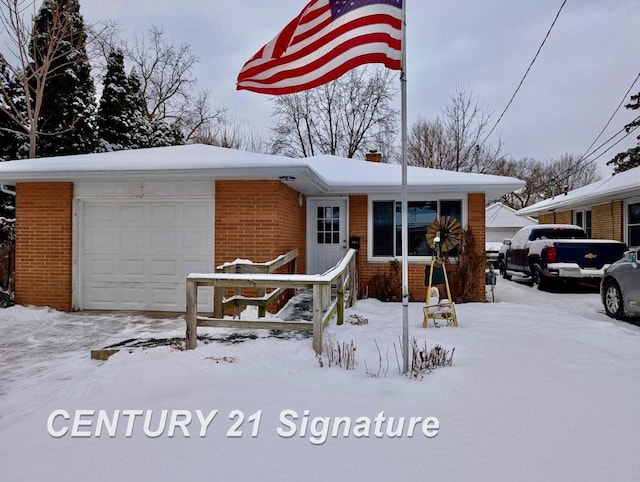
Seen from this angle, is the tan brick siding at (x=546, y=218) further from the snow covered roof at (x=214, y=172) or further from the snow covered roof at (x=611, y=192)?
the snow covered roof at (x=214, y=172)

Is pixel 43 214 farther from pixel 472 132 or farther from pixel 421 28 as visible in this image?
pixel 472 132

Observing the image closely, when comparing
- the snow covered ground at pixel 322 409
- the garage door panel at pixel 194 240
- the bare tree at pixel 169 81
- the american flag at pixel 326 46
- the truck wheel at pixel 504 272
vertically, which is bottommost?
the snow covered ground at pixel 322 409

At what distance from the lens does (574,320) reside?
24.0 ft

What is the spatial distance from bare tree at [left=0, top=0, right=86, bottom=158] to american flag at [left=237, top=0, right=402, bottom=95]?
44.5 feet

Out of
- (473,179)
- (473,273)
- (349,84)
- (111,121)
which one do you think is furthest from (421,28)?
(349,84)

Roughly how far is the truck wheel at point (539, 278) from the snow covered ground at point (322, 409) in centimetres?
648

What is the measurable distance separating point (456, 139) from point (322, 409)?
25.5 m

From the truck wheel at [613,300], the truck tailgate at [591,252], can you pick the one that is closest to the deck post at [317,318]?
the truck wheel at [613,300]

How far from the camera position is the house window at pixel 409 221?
1005 centimetres

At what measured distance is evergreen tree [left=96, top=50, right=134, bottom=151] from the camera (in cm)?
2056

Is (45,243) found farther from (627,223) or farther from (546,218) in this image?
(546,218)

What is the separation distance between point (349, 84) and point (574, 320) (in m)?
24.2

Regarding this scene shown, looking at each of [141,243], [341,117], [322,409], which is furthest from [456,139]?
[322,409]

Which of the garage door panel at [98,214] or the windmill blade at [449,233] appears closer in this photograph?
the windmill blade at [449,233]
